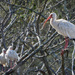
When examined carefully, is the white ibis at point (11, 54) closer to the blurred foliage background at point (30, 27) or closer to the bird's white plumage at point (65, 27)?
the blurred foliage background at point (30, 27)

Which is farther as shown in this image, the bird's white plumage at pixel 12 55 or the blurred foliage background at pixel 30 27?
the bird's white plumage at pixel 12 55

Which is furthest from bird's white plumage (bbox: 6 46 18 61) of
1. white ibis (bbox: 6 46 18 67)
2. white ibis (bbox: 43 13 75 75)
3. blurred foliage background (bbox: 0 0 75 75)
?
white ibis (bbox: 43 13 75 75)

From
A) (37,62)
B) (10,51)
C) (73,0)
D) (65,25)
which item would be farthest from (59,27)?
(37,62)

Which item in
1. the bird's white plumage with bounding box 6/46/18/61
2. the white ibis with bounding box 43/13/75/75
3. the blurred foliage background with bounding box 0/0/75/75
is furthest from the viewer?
the bird's white plumage with bounding box 6/46/18/61

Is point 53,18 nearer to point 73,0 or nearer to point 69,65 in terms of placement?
point 73,0

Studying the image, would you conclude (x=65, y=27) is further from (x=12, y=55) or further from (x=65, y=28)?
(x=12, y=55)

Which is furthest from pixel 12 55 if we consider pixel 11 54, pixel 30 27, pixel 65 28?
pixel 65 28

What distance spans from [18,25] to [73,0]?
2938 millimetres

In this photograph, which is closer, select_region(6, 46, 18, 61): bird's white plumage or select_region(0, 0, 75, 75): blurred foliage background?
select_region(0, 0, 75, 75): blurred foliage background

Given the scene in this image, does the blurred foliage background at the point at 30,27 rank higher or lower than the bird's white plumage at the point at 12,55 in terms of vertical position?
higher

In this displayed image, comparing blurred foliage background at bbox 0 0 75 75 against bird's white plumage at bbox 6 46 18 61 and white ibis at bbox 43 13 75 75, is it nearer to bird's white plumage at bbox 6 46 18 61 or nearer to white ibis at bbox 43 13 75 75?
white ibis at bbox 43 13 75 75

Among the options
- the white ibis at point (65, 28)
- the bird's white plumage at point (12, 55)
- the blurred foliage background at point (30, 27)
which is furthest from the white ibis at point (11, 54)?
the white ibis at point (65, 28)

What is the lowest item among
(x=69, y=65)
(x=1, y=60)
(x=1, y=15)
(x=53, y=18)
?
(x=69, y=65)

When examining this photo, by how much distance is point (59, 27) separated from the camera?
8.48 metres
